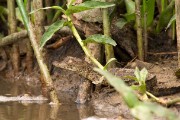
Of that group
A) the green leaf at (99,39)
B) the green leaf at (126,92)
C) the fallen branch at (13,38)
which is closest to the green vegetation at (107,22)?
the green leaf at (99,39)

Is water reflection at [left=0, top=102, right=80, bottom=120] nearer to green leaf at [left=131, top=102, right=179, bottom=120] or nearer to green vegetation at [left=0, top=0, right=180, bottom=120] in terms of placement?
green vegetation at [left=0, top=0, right=180, bottom=120]

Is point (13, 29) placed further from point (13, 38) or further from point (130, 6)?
point (130, 6)

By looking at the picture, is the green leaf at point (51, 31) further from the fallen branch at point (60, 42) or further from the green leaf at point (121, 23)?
the fallen branch at point (60, 42)

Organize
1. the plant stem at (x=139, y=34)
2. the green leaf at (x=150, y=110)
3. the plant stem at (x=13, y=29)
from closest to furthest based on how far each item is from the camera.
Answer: the green leaf at (x=150, y=110)
the plant stem at (x=139, y=34)
the plant stem at (x=13, y=29)

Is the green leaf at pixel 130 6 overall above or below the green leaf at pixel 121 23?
above

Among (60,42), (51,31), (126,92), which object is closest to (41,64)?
(51,31)

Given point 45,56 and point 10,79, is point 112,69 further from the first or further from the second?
point 10,79

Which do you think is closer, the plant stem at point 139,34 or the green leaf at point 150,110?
the green leaf at point 150,110
